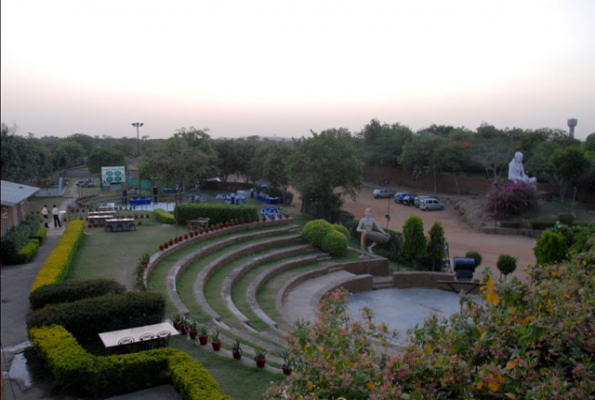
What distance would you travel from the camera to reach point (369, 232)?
797 inches

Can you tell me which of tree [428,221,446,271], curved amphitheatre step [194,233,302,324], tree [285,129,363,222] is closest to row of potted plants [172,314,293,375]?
curved amphitheatre step [194,233,302,324]

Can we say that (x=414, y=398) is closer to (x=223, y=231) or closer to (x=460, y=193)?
(x=223, y=231)

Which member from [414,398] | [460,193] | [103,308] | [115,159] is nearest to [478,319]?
[414,398]

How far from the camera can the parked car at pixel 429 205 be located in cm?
4099

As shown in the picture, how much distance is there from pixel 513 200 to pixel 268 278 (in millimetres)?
24424

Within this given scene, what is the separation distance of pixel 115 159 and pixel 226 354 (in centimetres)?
4513

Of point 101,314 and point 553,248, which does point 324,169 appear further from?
point 101,314

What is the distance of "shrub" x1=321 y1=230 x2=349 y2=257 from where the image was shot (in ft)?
66.7

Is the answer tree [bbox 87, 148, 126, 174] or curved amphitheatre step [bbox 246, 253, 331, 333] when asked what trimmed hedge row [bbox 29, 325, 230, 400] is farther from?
tree [bbox 87, 148, 126, 174]

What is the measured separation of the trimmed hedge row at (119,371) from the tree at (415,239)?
44.6ft

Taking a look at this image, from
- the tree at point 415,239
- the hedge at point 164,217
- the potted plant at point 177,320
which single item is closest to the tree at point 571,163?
the tree at point 415,239

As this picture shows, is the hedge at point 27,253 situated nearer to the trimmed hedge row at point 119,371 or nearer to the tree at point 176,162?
the trimmed hedge row at point 119,371

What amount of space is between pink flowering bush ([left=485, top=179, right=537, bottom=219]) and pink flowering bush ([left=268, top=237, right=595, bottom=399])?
31.4 meters

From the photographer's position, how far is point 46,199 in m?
37.3
